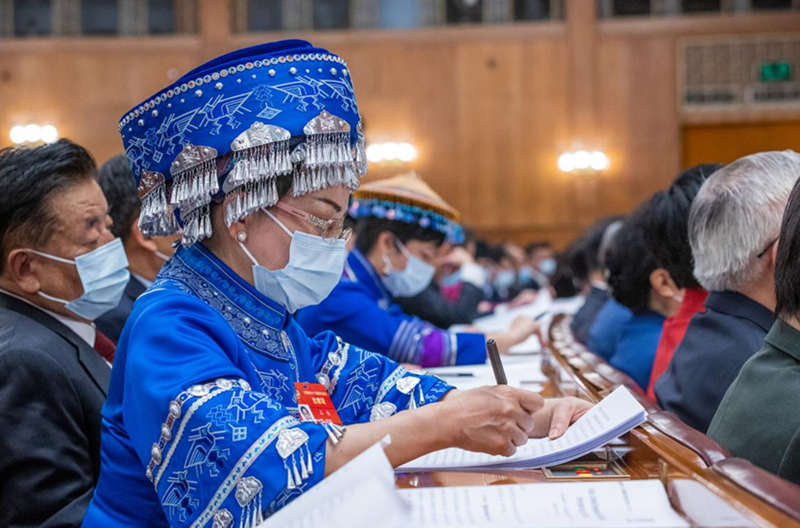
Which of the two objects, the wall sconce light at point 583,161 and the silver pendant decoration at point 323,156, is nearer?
the silver pendant decoration at point 323,156

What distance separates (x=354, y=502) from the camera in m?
1.02

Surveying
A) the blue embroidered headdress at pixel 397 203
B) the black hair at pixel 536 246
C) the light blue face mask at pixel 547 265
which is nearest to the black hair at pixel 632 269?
the blue embroidered headdress at pixel 397 203

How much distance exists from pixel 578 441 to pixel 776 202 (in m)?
0.90

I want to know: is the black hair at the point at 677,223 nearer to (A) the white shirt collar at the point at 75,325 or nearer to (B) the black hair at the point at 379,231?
(B) the black hair at the point at 379,231

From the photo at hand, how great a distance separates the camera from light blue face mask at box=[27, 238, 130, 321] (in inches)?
90.2

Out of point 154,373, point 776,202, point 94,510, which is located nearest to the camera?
point 154,373

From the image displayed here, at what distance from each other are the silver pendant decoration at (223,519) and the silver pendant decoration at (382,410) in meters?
0.56

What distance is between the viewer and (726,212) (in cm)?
211

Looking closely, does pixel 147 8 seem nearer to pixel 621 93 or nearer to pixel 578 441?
pixel 621 93

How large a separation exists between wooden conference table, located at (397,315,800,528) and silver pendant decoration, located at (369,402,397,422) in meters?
0.25

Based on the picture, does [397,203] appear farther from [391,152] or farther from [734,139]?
[734,139]

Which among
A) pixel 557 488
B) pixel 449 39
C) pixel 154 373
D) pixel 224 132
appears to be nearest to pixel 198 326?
pixel 154 373

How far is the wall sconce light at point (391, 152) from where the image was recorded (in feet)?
42.0

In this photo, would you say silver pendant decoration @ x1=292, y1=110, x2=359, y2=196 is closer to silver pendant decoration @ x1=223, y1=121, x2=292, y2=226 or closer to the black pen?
silver pendant decoration @ x1=223, y1=121, x2=292, y2=226
